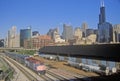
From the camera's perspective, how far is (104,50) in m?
56.4

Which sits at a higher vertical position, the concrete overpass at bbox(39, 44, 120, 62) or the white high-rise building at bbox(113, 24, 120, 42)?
the white high-rise building at bbox(113, 24, 120, 42)

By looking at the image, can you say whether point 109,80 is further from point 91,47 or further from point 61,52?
point 61,52

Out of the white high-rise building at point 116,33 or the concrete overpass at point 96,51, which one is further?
the white high-rise building at point 116,33

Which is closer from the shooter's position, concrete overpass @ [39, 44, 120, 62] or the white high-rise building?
concrete overpass @ [39, 44, 120, 62]

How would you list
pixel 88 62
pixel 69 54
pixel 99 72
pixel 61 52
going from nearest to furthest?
pixel 99 72 < pixel 88 62 < pixel 69 54 < pixel 61 52

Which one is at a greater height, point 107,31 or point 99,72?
point 107,31

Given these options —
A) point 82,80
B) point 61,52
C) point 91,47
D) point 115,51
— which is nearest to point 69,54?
point 61,52

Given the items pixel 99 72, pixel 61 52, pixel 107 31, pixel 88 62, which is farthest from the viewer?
pixel 107 31

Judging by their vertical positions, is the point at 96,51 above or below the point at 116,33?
below

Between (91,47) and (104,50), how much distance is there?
958 centimetres

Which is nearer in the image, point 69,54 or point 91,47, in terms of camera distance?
point 91,47

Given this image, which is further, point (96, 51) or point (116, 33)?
point (116, 33)

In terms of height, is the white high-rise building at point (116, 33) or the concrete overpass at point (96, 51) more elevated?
the white high-rise building at point (116, 33)

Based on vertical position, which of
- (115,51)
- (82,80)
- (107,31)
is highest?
(107,31)
